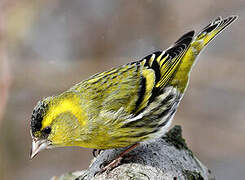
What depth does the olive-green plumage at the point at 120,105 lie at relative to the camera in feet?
7.59

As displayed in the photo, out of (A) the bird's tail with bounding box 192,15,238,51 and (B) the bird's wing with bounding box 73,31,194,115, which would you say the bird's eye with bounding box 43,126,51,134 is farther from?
(A) the bird's tail with bounding box 192,15,238,51

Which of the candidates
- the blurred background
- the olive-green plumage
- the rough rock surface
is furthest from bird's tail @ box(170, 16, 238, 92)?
the blurred background

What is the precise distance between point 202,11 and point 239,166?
1605 millimetres

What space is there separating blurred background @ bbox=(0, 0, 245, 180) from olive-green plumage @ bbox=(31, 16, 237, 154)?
1.44 m

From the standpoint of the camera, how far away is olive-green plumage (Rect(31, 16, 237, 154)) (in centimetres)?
231

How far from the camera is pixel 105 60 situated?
14.0 feet

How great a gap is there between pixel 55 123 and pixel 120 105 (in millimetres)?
405

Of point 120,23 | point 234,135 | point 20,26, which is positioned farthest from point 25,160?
point 234,135

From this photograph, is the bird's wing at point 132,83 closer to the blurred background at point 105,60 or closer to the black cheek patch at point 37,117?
the black cheek patch at point 37,117

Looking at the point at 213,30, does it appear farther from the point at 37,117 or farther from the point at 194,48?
the point at 37,117

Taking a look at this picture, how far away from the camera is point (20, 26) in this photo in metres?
4.50

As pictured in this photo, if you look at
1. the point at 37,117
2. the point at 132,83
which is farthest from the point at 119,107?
the point at 37,117

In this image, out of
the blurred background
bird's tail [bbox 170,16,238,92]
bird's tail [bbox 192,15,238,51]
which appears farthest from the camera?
the blurred background

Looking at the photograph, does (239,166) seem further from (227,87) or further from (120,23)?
(120,23)
